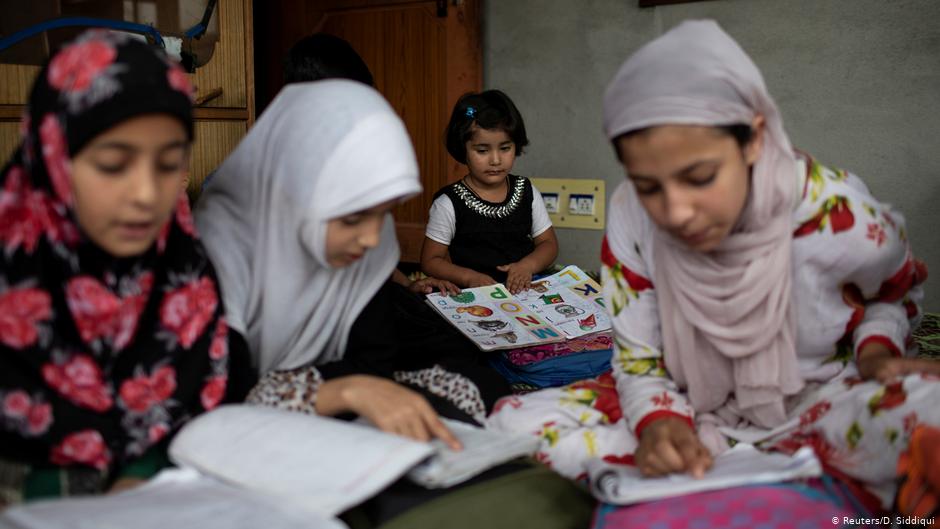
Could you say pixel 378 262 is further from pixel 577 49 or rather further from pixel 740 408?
pixel 577 49

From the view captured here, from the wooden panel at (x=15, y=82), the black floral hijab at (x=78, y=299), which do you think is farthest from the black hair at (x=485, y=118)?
the black floral hijab at (x=78, y=299)

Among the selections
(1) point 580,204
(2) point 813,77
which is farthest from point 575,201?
(2) point 813,77

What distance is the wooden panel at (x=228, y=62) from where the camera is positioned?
9.36 feet

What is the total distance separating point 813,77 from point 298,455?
269cm

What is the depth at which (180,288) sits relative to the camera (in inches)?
46.8

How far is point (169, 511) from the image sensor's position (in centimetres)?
91

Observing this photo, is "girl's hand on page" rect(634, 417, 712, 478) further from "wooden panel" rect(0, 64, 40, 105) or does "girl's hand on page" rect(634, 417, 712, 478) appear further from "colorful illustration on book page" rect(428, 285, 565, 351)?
"wooden panel" rect(0, 64, 40, 105)

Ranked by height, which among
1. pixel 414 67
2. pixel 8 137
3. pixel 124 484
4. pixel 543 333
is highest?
pixel 414 67

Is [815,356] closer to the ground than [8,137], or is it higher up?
closer to the ground

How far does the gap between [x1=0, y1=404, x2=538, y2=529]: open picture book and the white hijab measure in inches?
10.3

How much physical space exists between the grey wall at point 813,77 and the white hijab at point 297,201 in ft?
7.19

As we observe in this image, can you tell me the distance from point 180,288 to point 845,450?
100 centimetres

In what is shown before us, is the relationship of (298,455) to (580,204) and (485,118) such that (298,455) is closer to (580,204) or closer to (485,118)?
(485,118)

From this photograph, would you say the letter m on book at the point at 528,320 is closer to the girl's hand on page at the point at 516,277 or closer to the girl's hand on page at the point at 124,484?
the girl's hand on page at the point at 516,277
